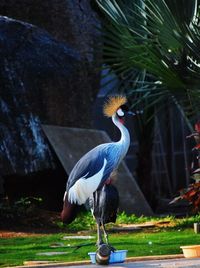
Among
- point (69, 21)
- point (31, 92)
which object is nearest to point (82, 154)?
point (31, 92)

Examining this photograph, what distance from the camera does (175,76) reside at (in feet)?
40.3

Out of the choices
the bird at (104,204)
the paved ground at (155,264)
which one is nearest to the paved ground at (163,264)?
the paved ground at (155,264)

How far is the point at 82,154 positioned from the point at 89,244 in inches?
249

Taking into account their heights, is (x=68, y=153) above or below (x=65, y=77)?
below

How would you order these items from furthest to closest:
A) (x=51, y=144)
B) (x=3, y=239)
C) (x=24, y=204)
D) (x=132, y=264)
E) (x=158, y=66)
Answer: (x=51, y=144), (x=24, y=204), (x=158, y=66), (x=3, y=239), (x=132, y=264)

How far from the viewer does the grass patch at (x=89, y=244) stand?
8344 millimetres

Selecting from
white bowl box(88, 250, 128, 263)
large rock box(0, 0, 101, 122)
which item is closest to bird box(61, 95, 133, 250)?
white bowl box(88, 250, 128, 263)

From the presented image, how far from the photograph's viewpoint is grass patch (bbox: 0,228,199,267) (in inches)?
328

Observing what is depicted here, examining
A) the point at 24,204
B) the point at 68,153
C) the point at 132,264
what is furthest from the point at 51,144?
the point at 132,264

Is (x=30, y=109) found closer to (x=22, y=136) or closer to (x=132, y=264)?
(x=22, y=136)

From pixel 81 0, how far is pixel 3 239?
7.77 meters

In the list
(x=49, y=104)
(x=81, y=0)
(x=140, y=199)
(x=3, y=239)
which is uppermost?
(x=81, y=0)

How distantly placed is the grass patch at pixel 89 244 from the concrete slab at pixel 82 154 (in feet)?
9.90

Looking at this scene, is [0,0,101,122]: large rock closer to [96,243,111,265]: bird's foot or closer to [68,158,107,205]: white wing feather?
[68,158,107,205]: white wing feather
